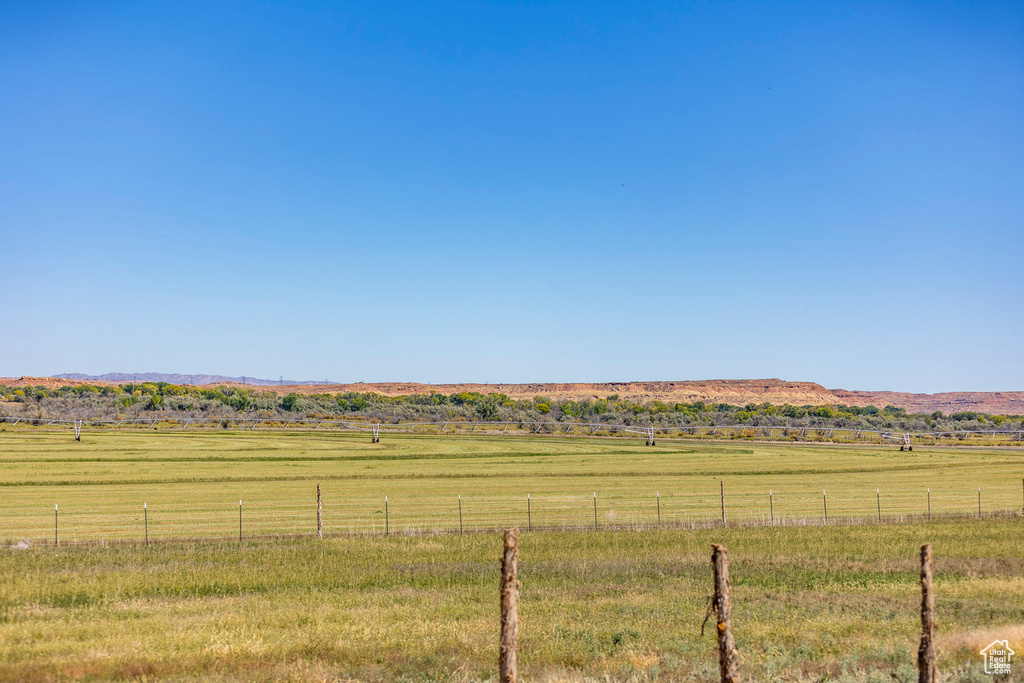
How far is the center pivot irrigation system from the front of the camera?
254 feet

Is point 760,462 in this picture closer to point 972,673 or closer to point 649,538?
point 649,538

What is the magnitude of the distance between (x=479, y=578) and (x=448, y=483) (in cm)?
2368

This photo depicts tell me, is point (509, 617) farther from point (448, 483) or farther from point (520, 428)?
point (520, 428)

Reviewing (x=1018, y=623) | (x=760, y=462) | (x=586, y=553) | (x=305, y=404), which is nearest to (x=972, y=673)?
(x=1018, y=623)

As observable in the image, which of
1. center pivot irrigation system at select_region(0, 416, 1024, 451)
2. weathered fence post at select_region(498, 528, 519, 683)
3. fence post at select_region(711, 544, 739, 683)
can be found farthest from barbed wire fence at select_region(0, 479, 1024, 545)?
center pivot irrigation system at select_region(0, 416, 1024, 451)

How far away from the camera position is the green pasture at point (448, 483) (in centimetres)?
2855

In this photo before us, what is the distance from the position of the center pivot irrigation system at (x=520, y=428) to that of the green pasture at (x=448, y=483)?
9.56 meters

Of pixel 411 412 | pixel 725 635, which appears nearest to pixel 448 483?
pixel 725 635

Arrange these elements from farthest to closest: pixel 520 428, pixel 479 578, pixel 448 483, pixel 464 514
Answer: pixel 520 428 < pixel 448 483 < pixel 464 514 < pixel 479 578

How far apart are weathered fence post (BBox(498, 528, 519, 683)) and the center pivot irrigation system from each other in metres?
69.6

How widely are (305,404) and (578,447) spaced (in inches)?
2432

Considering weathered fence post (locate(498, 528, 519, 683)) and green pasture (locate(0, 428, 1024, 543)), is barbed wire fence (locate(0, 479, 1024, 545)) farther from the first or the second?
weathered fence post (locate(498, 528, 519, 683))

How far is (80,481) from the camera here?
40281 millimetres

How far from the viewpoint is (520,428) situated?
85.5m
